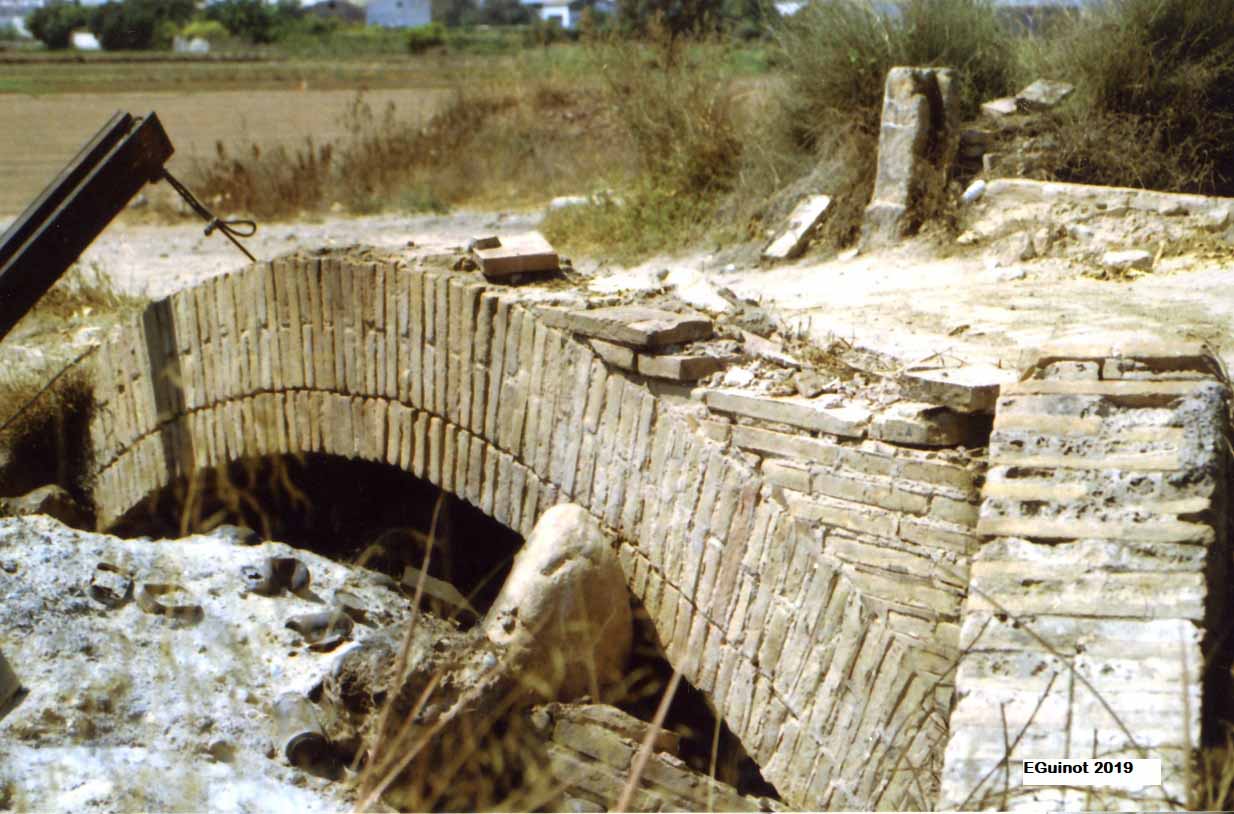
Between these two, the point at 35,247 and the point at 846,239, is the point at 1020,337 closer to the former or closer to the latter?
the point at 846,239

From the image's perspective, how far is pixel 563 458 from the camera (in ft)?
14.5

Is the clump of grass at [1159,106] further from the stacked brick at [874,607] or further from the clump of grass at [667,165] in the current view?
the stacked brick at [874,607]

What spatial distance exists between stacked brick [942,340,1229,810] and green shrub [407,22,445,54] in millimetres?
13455

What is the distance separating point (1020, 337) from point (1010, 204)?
98.3 inches

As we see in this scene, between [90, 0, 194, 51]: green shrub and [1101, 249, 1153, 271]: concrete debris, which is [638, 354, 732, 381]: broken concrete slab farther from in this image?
[90, 0, 194, 51]: green shrub

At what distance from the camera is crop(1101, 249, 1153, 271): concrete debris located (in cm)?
618

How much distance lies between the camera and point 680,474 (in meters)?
3.93

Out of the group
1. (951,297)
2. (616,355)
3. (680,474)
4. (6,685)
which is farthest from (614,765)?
(951,297)

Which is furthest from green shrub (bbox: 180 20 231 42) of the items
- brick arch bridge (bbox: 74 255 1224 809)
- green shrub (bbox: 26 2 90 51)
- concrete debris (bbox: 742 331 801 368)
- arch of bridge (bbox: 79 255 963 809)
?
concrete debris (bbox: 742 331 801 368)

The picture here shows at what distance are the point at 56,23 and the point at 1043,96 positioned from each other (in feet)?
18.5

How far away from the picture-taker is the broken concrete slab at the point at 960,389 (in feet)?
11.2

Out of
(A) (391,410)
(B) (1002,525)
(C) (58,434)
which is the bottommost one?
(C) (58,434)

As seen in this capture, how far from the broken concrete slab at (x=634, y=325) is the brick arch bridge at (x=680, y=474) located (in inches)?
2.4

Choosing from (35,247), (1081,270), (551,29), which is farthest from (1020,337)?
(551,29)
